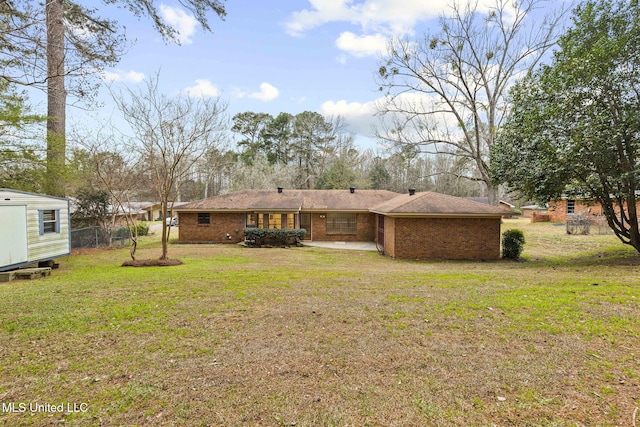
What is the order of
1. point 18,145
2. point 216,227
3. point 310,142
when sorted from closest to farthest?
point 18,145 → point 216,227 → point 310,142

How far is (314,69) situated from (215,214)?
34.2ft

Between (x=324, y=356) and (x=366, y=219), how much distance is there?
17235 mm

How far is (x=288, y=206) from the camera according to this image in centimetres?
1964

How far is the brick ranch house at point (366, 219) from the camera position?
577 inches

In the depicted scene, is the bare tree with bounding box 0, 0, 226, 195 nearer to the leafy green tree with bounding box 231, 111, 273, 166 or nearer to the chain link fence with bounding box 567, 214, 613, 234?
the chain link fence with bounding box 567, 214, 613, 234

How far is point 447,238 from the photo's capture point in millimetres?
14648

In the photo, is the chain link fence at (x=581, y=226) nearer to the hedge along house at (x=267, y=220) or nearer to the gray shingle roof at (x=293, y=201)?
the gray shingle roof at (x=293, y=201)

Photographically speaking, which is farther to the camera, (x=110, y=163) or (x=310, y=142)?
(x=310, y=142)

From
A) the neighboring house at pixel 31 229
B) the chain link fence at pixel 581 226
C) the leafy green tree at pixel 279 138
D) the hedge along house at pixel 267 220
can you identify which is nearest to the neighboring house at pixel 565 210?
the chain link fence at pixel 581 226

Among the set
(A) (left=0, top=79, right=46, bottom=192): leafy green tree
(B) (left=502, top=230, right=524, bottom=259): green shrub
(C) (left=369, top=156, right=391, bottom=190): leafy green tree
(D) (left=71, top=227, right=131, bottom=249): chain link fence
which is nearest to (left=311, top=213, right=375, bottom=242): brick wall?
(B) (left=502, top=230, right=524, bottom=259): green shrub

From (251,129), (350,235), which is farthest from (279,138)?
(350,235)

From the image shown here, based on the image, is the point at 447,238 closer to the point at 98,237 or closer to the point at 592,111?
the point at 592,111

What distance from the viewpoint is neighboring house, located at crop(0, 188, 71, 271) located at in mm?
9547

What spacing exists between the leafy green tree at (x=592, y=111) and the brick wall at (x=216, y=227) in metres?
15.6
